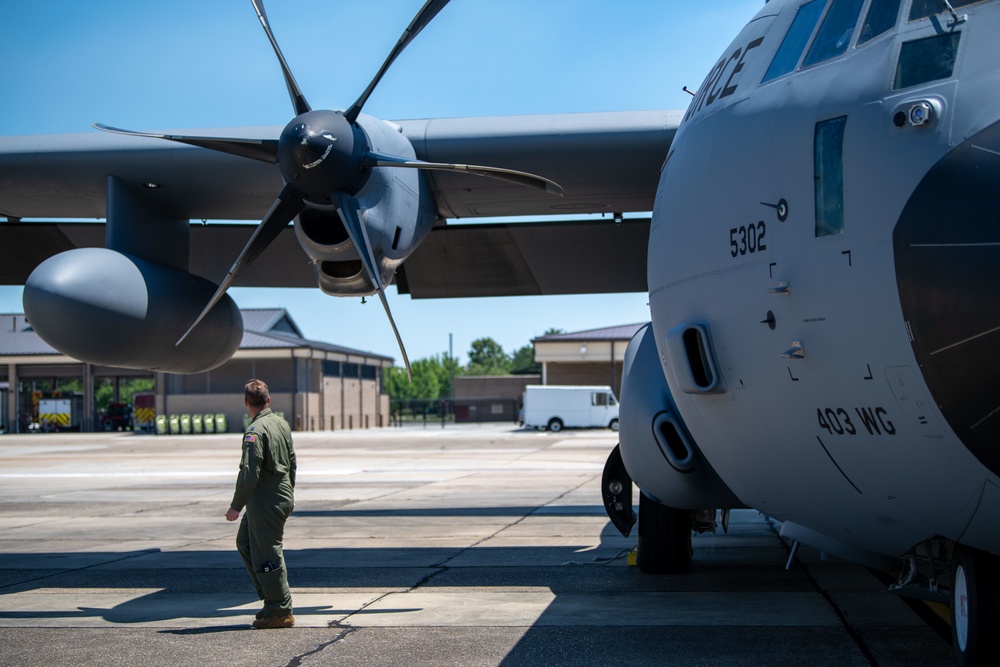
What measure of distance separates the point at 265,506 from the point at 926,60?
16.4ft

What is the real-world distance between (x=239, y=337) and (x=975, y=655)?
816cm

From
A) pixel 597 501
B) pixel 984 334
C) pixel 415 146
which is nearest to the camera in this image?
pixel 984 334

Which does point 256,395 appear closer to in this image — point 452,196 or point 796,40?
point 452,196

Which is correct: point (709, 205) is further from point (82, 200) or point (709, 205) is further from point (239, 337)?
point (82, 200)

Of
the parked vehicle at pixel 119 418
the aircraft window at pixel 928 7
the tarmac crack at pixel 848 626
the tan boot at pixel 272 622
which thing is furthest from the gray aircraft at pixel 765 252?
the parked vehicle at pixel 119 418

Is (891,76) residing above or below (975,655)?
above

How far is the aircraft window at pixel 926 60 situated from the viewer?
392 centimetres

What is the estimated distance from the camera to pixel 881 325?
12.7 ft

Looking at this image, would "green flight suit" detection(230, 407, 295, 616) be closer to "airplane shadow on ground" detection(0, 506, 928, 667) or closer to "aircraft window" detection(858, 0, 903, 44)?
"airplane shadow on ground" detection(0, 506, 928, 667)

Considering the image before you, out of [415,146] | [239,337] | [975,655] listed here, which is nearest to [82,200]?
[239,337]

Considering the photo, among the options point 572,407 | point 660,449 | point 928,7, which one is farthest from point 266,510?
point 572,407

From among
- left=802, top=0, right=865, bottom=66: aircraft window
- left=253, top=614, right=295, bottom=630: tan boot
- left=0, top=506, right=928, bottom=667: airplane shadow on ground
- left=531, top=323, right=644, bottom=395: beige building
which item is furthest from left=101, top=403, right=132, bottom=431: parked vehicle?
left=802, top=0, right=865, bottom=66: aircraft window

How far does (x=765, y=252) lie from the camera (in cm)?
464

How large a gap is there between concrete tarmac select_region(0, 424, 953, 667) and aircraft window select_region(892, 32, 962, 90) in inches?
123
